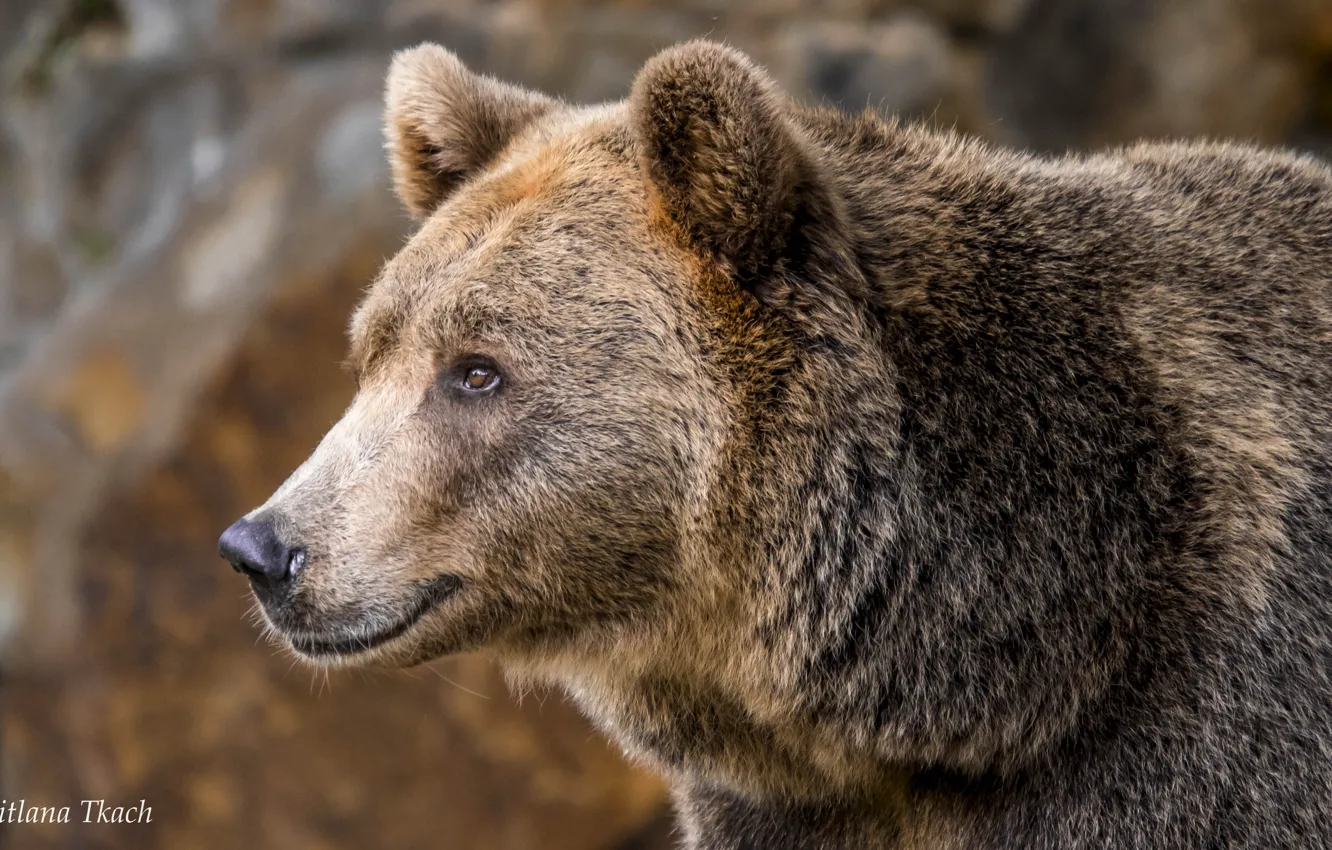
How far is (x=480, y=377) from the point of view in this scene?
3.46 meters

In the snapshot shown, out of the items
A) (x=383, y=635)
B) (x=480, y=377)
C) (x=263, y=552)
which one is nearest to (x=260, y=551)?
(x=263, y=552)

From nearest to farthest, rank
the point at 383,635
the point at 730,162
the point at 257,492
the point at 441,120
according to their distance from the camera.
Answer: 1. the point at 730,162
2. the point at 383,635
3. the point at 441,120
4. the point at 257,492

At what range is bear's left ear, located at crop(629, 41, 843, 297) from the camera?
324 cm

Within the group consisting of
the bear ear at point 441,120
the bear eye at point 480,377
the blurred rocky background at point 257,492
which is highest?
the bear ear at point 441,120

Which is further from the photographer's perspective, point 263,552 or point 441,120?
point 441,120

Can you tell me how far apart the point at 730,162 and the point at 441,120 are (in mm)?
1148

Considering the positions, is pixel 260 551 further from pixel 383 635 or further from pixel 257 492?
pixel 257 492

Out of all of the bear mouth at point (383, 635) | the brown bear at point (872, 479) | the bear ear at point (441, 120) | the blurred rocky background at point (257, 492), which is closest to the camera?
the brown bear at point (872, 479)

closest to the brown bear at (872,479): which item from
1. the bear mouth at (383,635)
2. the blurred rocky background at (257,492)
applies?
the bear mouth at (383,635)

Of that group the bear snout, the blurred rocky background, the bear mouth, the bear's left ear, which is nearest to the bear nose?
the bear snout

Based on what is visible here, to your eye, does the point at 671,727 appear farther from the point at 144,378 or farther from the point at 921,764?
the point at 144,378

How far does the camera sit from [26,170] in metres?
11.7

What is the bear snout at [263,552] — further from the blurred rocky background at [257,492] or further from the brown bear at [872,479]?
the blurred rocky background at [257,492]

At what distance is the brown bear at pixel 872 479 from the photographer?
3.22 m
